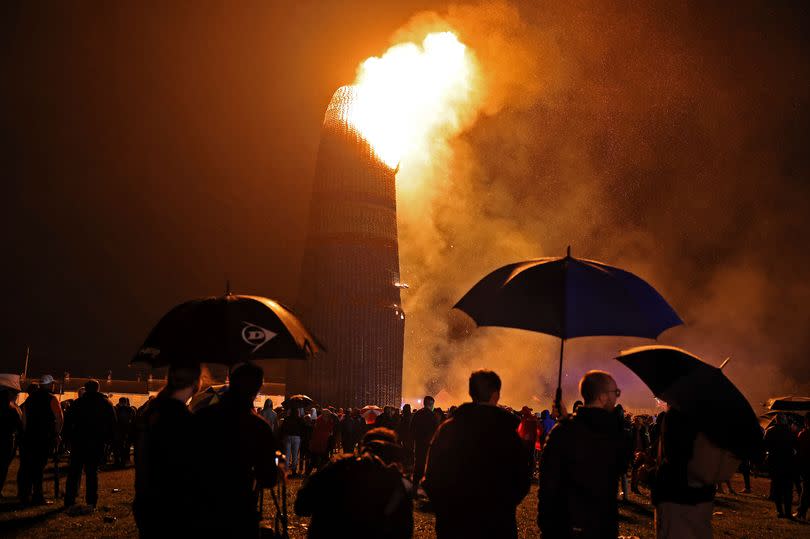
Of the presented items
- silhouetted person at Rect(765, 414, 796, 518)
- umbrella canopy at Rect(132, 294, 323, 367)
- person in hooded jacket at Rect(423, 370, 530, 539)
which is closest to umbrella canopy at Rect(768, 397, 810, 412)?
silhouetted person at Rect(765, 414, 796, 518)

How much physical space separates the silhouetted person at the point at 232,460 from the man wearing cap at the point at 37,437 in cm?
766

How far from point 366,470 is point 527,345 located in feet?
152

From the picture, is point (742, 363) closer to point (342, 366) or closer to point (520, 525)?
point (342, 366)

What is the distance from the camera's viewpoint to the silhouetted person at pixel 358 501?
386cm

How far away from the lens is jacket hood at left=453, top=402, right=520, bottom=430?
14.8 feet

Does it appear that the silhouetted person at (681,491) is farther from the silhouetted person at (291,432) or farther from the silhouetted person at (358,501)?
the silhouetted person at (291,432)

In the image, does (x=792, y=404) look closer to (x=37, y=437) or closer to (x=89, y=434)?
(x=89, y=434)

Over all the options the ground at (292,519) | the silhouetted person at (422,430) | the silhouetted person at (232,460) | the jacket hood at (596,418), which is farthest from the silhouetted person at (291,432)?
the jacket hood at (596,418)

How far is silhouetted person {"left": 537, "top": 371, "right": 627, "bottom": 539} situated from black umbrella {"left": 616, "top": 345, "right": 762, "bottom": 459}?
52cm

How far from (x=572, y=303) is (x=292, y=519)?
269 inches

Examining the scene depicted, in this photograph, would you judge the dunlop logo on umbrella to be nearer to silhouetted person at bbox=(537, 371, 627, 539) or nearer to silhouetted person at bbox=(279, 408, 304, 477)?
silhouetted person at bbox=(537, 371, 627, 539)

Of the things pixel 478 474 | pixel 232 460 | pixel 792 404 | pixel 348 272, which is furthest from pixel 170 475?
pixel 792 404

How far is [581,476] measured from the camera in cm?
457

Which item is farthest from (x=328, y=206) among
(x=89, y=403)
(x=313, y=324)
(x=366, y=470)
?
(x=366, y=470)
